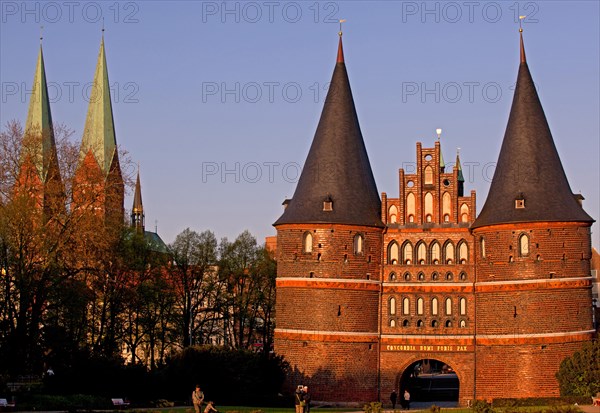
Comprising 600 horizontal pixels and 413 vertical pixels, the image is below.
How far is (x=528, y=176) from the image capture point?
51.2 m

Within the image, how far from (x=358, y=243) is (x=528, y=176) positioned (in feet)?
28.3

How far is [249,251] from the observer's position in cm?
7481

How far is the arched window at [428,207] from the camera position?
53.7 m

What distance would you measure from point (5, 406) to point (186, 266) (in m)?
35.5

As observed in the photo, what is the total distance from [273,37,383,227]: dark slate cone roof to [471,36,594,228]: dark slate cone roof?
5.55 meters

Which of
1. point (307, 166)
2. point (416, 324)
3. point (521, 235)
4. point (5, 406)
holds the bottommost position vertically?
point (5, 406)

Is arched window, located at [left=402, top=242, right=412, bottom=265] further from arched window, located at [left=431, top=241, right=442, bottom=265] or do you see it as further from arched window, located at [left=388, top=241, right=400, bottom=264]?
arched window, located at [left=431, top=241, right=442, bottom=265]

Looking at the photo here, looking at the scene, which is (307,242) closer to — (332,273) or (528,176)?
(332,273)

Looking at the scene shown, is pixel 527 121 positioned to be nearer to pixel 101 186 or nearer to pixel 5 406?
pixel 101 186

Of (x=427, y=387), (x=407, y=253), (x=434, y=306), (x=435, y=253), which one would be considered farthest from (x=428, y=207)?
(x=427, y=387)

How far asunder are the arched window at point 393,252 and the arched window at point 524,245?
6145 millimetres

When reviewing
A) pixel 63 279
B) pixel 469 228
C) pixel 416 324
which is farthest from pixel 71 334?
pixel 469 228

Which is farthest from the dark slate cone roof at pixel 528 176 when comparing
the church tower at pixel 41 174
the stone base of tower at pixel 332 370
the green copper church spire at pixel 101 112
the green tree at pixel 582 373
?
the green copper church spire at pixel 101 112

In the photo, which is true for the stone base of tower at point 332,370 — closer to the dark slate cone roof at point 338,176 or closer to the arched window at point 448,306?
the arched window at point 448,306
